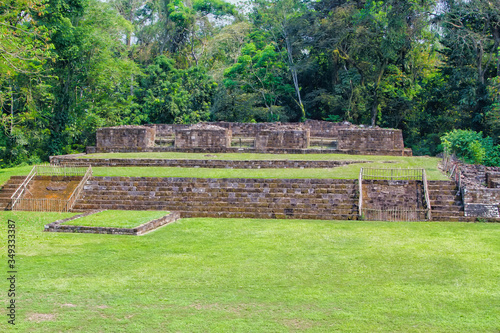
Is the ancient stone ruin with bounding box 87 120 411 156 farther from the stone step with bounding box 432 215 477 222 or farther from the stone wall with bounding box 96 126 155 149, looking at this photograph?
the stone step with bounding box 432 215 477 222

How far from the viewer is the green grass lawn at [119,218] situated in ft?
40.2

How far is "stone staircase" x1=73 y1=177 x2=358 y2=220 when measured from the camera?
14.2 meters

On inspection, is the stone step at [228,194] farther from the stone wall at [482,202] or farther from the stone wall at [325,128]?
the stone wall at [325,128]

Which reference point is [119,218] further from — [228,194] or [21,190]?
[21,190]

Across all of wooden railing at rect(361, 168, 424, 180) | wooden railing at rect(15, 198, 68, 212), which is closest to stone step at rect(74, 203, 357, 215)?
wooden railing at rect(15, 198, 68, 212)

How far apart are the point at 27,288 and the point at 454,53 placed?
25524 millimetres

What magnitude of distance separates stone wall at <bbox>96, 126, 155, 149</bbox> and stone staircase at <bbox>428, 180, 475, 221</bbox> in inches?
569

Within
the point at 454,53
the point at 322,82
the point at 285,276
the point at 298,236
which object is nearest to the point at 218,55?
the point at 322,82

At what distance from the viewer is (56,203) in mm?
15266

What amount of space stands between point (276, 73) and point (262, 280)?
29043mm

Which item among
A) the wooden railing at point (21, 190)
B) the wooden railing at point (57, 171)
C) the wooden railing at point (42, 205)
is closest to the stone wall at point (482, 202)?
the wooden railing at point (42, 205)

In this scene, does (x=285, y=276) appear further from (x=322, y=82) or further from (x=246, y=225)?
(x=322, y=82)

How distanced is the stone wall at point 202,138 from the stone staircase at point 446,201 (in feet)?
38.2

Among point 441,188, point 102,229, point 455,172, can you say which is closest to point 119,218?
point 102,229
